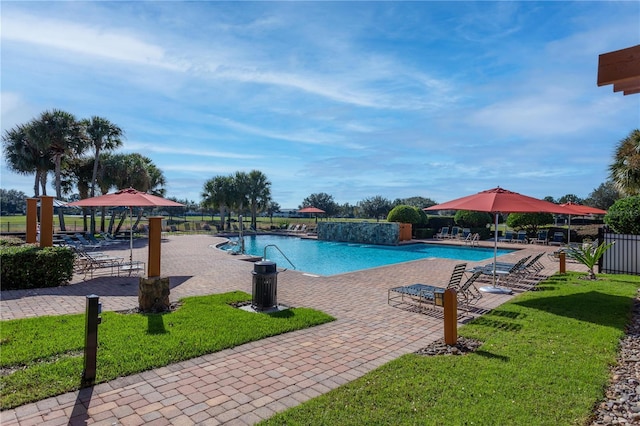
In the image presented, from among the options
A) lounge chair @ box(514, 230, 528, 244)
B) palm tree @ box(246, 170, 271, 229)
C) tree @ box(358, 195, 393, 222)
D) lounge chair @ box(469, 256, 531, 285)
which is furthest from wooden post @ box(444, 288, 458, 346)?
tree @ box(358, 195, 393, 222)

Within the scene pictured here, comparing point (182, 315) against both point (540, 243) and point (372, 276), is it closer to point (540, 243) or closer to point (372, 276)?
point (372, 276)

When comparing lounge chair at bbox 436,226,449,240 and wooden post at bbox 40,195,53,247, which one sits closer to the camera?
wooden post at bbox 40,195,53,247

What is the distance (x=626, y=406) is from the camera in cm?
334

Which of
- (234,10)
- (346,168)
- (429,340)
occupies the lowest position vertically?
(429,340)

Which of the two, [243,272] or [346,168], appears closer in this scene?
[243,272]

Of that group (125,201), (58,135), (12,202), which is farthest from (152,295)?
(12,202)

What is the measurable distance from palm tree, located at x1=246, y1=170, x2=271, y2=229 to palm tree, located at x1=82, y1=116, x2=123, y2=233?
42.1ft

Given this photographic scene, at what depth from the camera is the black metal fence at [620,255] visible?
11.1 metres

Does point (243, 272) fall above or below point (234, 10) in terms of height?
below

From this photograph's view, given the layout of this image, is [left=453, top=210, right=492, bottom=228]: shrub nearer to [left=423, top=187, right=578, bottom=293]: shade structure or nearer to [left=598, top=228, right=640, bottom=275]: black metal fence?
[left=598, top=228, right=640, bottom=275]: black metal fence

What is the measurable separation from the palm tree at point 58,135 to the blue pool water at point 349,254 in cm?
1137

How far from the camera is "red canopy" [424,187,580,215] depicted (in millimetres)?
8023

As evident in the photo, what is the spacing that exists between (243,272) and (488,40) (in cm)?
1043

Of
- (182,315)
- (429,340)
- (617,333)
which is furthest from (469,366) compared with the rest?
(182,315)
